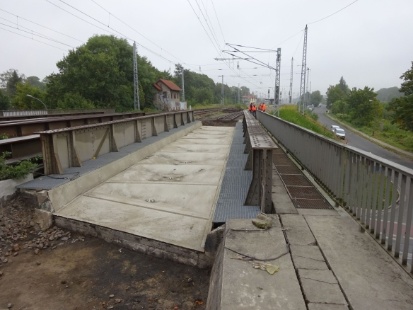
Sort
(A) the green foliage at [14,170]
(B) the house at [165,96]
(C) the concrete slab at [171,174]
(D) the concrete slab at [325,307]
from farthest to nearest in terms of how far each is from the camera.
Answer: (B) the house at [165,96], (C) the concrete slab at [171,174], (A) the green foliage at [14,170], (D) the concrete slab at [325,307]

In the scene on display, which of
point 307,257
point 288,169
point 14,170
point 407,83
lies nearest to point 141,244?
point 307,257

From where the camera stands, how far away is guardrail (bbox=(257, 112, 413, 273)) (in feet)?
9.72

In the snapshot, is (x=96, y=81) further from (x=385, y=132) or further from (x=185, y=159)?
(x=385, y=132)

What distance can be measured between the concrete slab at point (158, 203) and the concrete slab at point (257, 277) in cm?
93

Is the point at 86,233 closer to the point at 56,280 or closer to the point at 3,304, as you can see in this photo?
the point at 56,280

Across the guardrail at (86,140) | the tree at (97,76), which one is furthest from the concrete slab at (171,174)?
the tree at (97,76)

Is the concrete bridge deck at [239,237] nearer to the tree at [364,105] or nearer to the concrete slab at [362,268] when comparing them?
the concrete slab at [362,268]

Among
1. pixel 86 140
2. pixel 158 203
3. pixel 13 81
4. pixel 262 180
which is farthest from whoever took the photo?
pixel 13 81

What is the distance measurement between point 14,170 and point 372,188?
592 cm

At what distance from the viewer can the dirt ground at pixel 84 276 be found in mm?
3594

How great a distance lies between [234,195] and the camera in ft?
18.8

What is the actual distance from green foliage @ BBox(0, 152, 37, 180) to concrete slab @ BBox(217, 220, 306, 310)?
14.3ft

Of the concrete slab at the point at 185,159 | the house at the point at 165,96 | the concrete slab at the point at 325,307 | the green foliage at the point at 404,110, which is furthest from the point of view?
the house at the point at 165,96

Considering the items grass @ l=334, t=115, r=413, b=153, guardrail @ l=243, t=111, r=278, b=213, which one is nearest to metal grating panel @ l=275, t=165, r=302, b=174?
guardrail @ l=243, t=111, r=278, b=213
